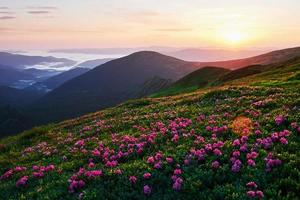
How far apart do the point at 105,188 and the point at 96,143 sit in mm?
7344

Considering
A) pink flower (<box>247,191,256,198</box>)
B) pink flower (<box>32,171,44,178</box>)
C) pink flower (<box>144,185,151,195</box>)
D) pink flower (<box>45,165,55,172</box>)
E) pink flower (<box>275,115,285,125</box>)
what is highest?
pink flower (<box>275,115,285,125</box>)

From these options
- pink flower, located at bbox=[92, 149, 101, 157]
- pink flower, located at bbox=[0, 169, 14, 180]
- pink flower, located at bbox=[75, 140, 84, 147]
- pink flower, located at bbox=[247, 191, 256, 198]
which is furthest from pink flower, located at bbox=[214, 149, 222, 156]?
pink flower, located at bbox=[0, 169, 14, 180]

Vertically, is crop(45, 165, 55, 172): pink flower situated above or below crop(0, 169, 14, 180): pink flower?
above

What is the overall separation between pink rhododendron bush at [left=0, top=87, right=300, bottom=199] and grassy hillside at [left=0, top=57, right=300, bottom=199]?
0.03 meters

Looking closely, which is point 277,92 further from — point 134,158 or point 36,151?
point 36,151

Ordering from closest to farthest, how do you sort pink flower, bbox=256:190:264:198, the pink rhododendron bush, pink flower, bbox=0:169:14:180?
pink flower, bbox=256:190:264:198 → the pink rhododendron bush → pink flower, bbox=0:169:14:180

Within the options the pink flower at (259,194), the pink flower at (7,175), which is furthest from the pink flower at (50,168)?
the pink flower at (259,194)

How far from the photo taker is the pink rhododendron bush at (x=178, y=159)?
43.3 ft

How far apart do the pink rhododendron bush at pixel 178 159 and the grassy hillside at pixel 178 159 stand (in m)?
0.03

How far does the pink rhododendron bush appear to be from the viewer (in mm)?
13195

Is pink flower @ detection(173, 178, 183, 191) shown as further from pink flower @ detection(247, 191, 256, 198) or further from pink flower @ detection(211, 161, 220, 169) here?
pink flower @ detection(247, 191, 256, 198)

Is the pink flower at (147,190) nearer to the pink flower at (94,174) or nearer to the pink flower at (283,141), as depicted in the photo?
the pink flower at (94,174)

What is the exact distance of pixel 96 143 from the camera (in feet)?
71.1

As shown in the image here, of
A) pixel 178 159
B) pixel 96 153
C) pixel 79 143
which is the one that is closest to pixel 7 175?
pixel 96 153
